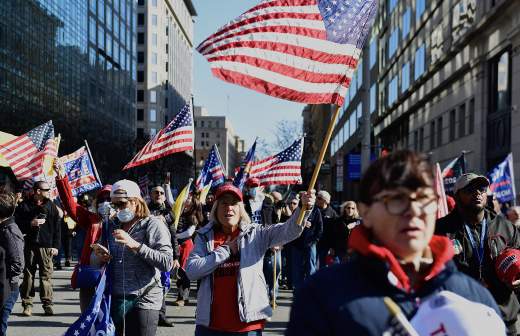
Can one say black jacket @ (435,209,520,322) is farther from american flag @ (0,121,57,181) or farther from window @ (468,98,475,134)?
window @ (468,98,475,134)

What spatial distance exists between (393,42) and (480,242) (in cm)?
4566

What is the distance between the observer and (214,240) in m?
5.25

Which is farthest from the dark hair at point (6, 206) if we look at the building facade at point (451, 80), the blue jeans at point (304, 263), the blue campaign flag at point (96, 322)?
the building facade at point (451, 80)

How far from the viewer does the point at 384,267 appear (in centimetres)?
212

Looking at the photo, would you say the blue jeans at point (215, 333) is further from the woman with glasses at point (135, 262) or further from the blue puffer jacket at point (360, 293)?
the blue puffer jacket at point (360, 293)

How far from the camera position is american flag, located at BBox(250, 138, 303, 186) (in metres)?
17.6

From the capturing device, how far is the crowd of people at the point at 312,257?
7.07 feet

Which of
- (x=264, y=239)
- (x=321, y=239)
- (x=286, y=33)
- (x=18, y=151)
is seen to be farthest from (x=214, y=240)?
(x=18, y=151)

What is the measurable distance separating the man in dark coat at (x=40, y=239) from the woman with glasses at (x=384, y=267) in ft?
30.3

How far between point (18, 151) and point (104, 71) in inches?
2631

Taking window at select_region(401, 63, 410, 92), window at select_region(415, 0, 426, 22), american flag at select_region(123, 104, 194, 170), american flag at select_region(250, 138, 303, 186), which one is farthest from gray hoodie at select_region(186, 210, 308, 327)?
window at select_region(401, 63, 410, 92)

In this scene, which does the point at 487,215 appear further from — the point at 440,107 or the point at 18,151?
the point at 440,107

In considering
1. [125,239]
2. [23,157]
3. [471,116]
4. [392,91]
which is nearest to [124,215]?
[125,239]

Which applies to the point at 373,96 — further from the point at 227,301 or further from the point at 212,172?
the point at 227,301
